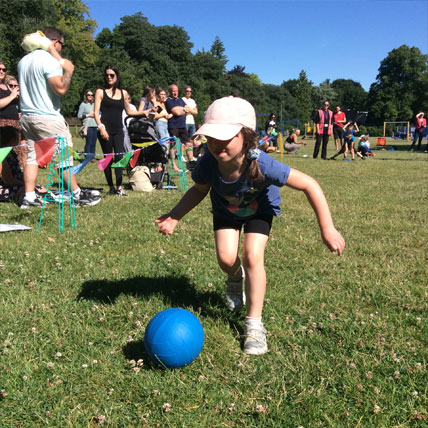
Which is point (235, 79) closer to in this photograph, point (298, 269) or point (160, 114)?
point (160, 114)

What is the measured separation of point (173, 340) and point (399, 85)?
10275 centimetres

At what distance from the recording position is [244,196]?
3.31 metres

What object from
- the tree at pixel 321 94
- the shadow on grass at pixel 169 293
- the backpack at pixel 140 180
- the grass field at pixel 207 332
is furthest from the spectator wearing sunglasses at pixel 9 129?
the tree at pixel 321 94

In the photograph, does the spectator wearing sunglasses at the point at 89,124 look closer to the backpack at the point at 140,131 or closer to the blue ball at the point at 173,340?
the backpack at the point at 140,131

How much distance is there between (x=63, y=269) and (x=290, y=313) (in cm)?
249

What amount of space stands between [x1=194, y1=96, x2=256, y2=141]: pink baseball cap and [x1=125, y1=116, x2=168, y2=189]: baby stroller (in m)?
7.54

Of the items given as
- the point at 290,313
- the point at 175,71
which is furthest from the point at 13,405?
the point at 175,71

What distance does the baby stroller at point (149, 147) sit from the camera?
10.4 meters

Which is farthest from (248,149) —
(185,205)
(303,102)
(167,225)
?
(303,102)

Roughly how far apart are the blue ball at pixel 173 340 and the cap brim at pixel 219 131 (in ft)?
4.19

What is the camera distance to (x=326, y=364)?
291 centimetres

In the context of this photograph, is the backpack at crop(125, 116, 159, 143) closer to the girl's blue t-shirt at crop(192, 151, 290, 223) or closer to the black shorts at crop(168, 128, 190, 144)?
the black shorts at crop(168, 128, 190, 144)

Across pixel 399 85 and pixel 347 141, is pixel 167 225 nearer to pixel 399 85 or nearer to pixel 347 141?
pixel 347 141

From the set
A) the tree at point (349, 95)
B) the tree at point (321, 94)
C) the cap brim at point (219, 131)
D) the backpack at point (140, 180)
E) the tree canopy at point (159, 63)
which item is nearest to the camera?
the cap brim at point (219, 131)
